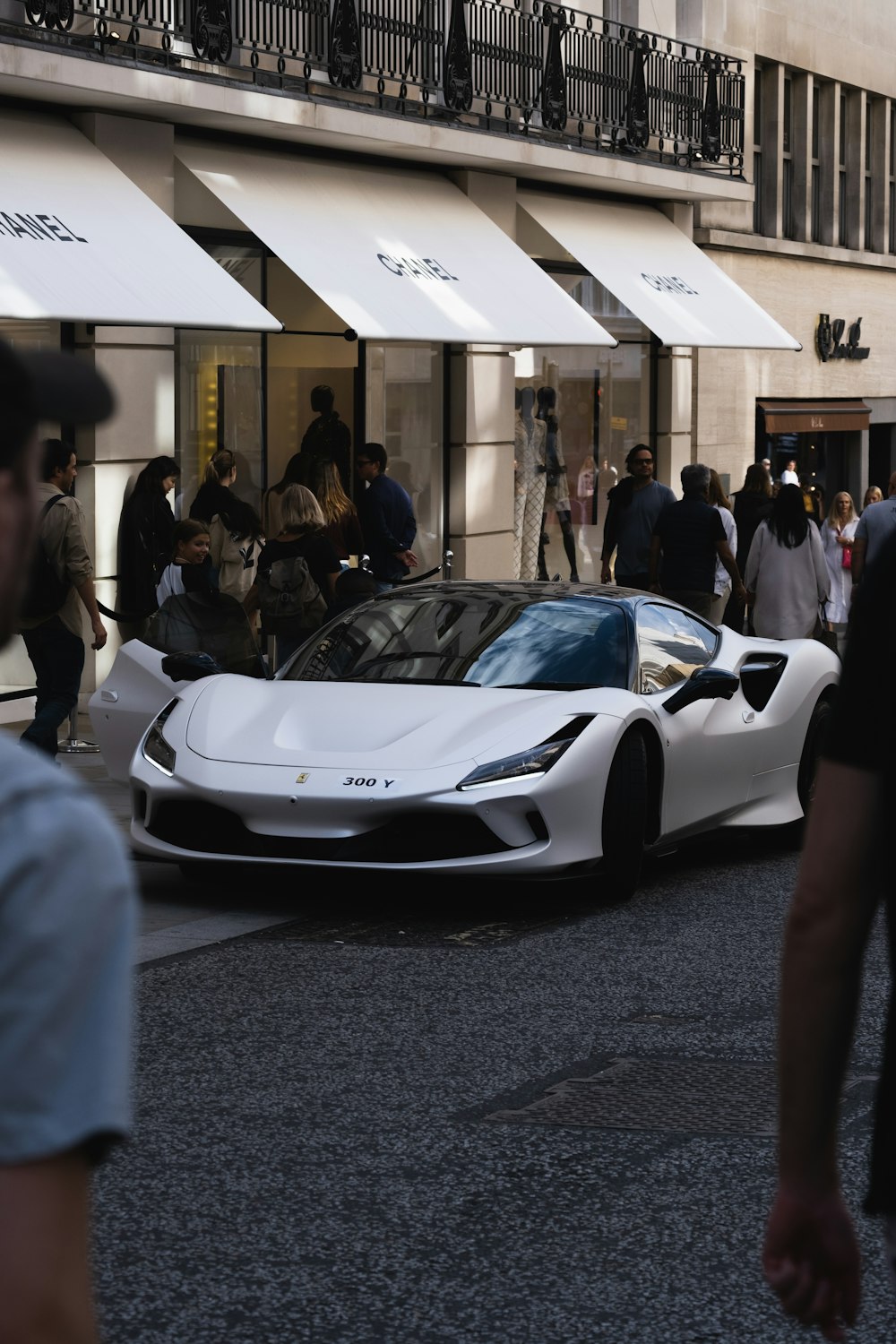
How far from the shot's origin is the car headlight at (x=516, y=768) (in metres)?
8.60

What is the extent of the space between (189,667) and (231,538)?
6.16 meters

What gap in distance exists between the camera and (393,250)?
18.5m

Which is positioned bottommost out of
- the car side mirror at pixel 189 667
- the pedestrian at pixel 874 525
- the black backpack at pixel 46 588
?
the car side mirror at pixel 189 667

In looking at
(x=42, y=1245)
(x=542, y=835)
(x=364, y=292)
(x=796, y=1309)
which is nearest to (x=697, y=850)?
(x=542, y=835)

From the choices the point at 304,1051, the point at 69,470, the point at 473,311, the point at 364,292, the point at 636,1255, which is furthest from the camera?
the point at 473,311

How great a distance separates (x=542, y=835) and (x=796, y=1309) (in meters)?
6.36

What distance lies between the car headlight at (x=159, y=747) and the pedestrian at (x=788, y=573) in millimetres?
6913

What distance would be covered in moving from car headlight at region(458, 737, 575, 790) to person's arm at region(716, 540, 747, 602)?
7.62 meters

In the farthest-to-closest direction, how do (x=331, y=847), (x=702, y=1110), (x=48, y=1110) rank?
(x=331, y=847)
(x=702, y=1110)
(x=48, y=1110)

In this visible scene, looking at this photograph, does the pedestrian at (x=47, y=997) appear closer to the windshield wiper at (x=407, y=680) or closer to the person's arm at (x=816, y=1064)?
the person's arm at (x=816, y=1064)

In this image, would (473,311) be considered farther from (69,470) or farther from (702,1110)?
(702,1110)

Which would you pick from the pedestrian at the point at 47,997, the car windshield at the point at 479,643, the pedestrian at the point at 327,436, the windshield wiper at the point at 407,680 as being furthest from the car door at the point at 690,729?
the pedestrian at the point at 327,436

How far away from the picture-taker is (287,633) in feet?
42.1

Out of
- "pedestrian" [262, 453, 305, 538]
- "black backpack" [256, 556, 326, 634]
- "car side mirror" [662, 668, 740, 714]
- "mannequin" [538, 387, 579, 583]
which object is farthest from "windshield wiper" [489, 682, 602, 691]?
"mannequin" [538, 387, 579, 583]
